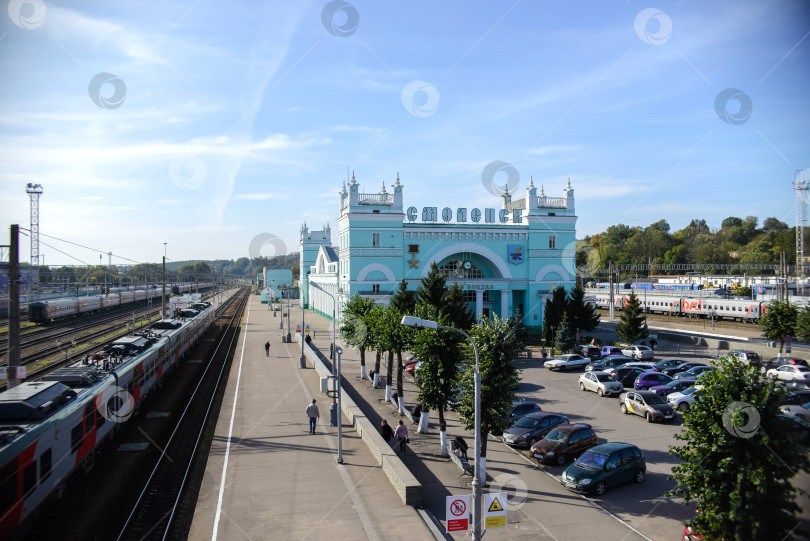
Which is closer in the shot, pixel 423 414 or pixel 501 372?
pixel 501 372

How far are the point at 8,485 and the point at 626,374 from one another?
1169 inches

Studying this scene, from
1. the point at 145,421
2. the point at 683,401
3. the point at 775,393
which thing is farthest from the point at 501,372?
the point at 145,421

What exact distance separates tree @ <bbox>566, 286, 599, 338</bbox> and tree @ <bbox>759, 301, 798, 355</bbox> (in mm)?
13195

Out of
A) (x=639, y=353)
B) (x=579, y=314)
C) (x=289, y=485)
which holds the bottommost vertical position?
(x=289, y=485)

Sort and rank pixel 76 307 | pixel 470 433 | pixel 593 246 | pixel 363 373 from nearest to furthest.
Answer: pixel 470 433
pixel 363 373
pixel 76 307
pixel 593 246

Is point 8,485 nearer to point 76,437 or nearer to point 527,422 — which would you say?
point 76,437

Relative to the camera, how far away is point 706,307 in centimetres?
6662

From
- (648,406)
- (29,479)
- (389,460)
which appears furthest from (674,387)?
(29,479)

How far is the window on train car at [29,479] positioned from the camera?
11914mm

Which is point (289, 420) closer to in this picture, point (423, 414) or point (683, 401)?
point (423, 414)

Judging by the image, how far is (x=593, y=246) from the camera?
143125mm

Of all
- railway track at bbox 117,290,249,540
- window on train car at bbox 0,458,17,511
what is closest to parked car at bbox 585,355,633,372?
railway track at bbox 117,290,249,540

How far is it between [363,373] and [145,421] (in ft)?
45.3

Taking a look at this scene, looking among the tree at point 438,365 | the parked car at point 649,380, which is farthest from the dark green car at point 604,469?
the parked car at point 649,380
